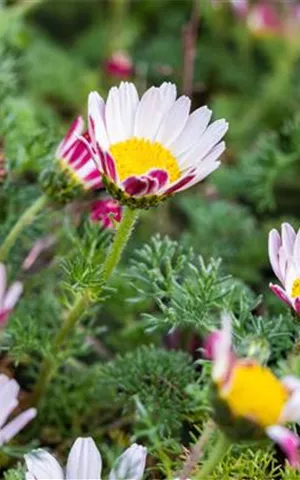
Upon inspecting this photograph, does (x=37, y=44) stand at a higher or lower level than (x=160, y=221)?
higher

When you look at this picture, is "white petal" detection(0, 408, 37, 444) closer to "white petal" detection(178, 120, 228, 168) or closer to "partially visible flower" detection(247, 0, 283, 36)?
"white petal" detection(178, 120, 228, 168)

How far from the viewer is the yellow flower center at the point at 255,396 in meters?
0.60

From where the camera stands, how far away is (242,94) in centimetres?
178

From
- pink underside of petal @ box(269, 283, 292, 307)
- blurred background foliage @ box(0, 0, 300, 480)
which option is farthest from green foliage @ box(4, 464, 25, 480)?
pink underside of petal @ box(269, 283, 292, 307)

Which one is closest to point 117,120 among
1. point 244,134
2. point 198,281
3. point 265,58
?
point 198,281

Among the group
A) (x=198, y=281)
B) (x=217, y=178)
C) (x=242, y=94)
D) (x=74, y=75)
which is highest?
(x=74, y=75)

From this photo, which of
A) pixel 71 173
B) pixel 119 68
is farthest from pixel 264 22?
pixel 71 173

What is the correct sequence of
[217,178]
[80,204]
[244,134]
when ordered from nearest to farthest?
1. [80,204]
2. [217,178]
3. [244,134]

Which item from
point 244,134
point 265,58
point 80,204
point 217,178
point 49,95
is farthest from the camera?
point 265,58

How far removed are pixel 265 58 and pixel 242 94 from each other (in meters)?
0.16

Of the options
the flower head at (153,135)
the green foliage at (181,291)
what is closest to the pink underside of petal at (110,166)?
the flower head at (153,135)

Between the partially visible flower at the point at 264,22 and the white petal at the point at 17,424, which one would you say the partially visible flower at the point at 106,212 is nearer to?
the white petal at the point at 17,424

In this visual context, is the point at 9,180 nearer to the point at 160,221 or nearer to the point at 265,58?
the point at 160,221

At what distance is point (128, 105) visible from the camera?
83 centimetres
